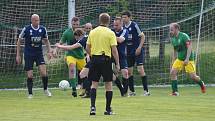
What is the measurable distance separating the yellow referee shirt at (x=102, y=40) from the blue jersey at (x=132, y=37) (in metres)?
5.67

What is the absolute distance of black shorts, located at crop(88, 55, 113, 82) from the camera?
45.1 feet

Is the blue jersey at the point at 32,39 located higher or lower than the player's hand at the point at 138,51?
higher

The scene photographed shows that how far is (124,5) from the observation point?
24.4m

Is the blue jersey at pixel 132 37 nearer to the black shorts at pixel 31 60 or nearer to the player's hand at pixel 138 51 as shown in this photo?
the player's hand at pixel 138 51

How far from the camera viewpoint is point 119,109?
48.4 feet

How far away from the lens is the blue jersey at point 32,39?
18.9 metres

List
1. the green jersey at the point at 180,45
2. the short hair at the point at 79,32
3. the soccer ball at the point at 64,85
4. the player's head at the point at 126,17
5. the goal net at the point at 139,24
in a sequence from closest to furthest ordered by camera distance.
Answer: the short hair at the point at 79,32, the player's head at the point at 126,17, the green jersey at the point at 180,45, the soccer ball at the point at 64,85, the goal net at the point at 139,24

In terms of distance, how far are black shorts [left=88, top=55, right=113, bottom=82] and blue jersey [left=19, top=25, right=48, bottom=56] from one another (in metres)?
5.37

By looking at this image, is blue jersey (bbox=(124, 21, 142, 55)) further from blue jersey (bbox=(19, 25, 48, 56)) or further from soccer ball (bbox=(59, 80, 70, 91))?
soccer ball (bbox=(59, 80, 70, 91))

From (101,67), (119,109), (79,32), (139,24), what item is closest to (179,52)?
(79,32)

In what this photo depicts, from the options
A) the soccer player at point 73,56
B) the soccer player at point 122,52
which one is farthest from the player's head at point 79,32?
the soccer player at point 122,52

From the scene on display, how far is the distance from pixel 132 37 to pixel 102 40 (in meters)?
5.92

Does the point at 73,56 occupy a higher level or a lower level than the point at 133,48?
lower

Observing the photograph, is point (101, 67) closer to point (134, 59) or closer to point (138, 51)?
point (138, 51)
